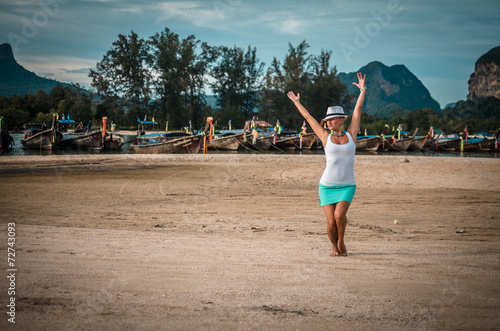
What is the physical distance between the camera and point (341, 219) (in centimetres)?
505

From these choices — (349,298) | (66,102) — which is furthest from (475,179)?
(66,102)

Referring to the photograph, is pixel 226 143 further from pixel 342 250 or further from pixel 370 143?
pixel 342 250

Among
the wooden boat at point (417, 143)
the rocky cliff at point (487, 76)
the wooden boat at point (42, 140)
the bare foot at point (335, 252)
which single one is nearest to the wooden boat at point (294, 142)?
the wooden boat at point (417, 143)

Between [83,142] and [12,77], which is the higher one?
[12,77]

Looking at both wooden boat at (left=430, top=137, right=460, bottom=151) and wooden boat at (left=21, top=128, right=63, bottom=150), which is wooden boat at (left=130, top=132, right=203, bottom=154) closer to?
wooden boat at (left=21, top=128, right=63, bottom=150)

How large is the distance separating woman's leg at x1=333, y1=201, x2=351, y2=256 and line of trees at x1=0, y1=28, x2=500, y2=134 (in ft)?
231

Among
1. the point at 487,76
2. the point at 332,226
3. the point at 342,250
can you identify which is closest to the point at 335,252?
the point at 342,250

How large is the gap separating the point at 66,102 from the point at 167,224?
92136 mm

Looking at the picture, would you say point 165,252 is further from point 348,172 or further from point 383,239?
point 383,239

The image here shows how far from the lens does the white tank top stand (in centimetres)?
489

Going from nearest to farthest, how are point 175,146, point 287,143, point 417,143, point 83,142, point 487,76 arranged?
point 175,146
point 83,142
point 287,143
point 417,143
point 487,76

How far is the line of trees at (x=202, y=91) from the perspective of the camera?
7781 centimetres

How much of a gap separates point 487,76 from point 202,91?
139555 millimetres

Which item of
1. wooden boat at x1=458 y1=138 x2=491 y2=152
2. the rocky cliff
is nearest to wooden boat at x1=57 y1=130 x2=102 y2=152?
wooden boat at x1=458 y1=138 x2=491 y2=152
